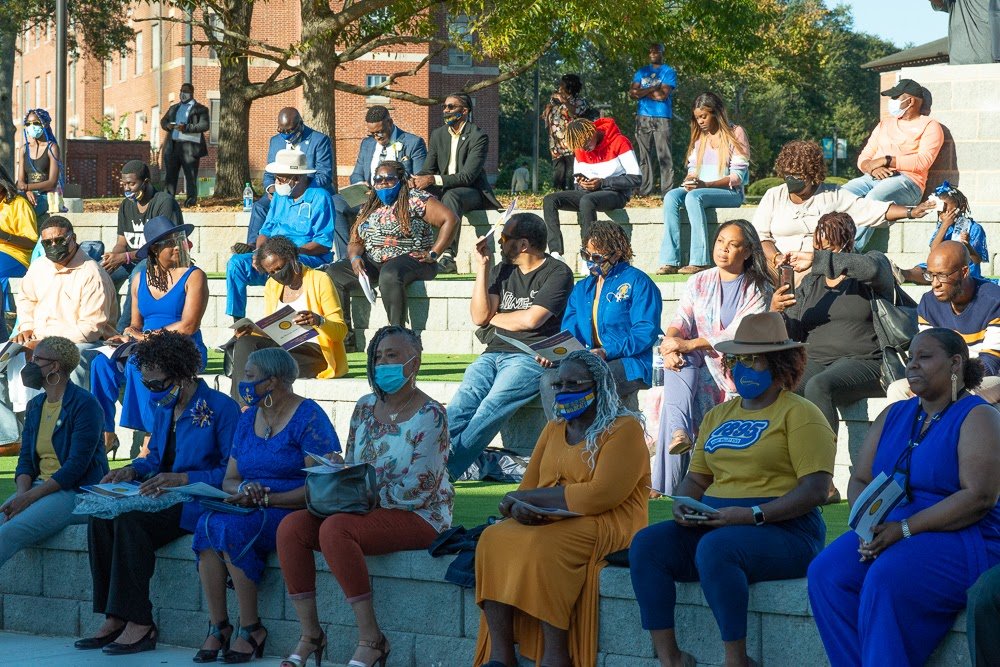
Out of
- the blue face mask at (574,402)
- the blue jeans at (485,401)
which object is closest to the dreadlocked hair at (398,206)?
the blue jeans at (485,401)

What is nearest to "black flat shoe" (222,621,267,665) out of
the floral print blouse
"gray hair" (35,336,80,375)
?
the floral print blouse

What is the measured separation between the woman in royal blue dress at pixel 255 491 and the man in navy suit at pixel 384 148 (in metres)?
7.30

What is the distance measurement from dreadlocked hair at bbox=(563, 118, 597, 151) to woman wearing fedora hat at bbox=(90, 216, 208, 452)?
432 centimetres

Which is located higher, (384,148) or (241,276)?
(384,148)

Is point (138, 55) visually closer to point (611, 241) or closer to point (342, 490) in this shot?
point (611, 241)

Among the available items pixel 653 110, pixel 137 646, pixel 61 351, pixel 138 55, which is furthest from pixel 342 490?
pixel 138 55

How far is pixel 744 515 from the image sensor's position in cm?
577

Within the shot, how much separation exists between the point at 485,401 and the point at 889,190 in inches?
200

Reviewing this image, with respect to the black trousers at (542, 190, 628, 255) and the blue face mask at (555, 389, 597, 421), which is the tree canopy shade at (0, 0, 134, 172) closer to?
the black trousers at (542, 190, 628, 255)

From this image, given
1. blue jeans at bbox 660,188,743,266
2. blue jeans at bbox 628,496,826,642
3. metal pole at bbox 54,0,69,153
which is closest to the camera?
blue jeans at bbox 628,496,826,642

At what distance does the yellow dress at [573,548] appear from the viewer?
19.7ft

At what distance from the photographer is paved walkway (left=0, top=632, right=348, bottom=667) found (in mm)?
6953

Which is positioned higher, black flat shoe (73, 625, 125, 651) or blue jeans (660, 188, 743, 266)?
blue jeans (660, 188, 743, 266)

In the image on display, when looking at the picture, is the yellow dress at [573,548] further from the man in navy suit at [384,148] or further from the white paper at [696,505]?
the man in navy suit at [384,148]
